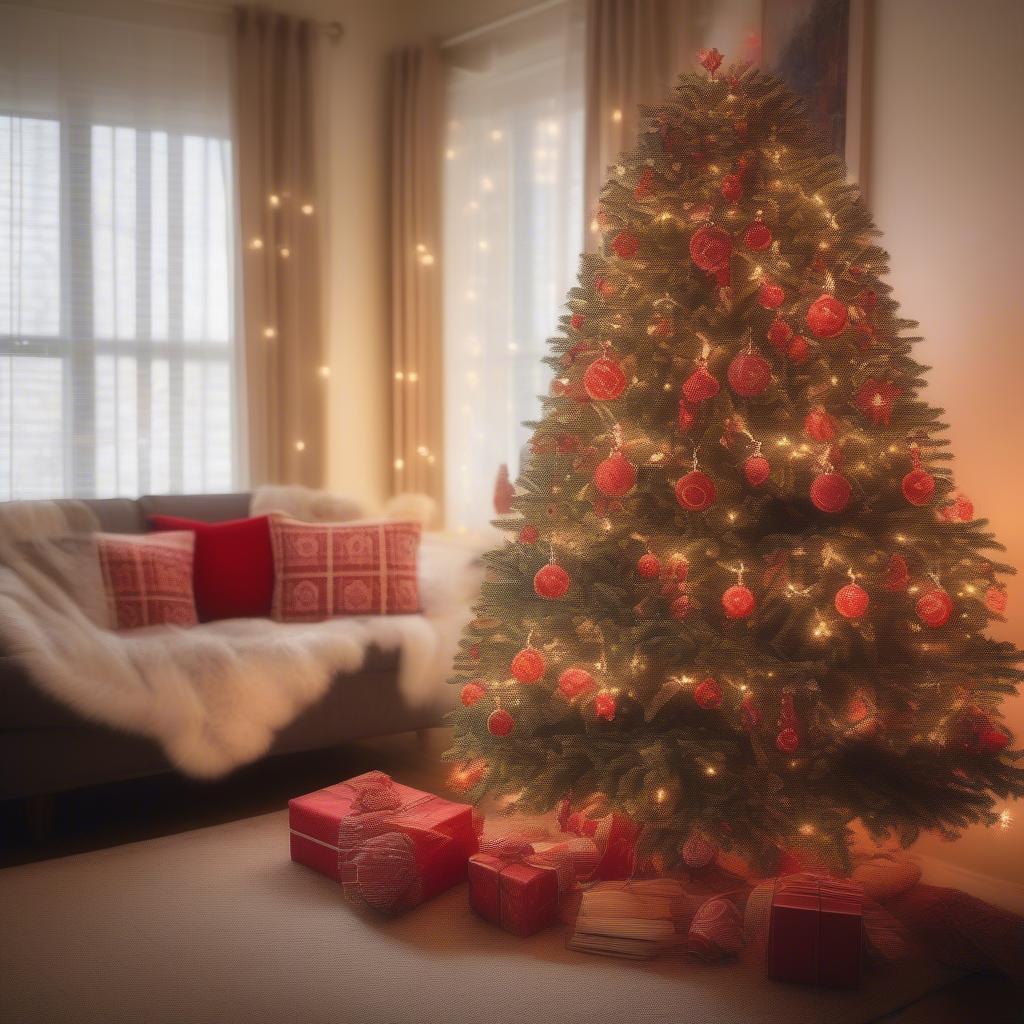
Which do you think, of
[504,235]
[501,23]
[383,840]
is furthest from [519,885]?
[501,23]

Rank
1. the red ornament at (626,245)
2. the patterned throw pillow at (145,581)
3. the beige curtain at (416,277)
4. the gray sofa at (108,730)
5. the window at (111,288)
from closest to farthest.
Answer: the red ornament at (626,245)
the gray sofa at (108,730)
the patterned throw pillow at (145,581)
the window at (111,288)
the beige curtain at (416,277)

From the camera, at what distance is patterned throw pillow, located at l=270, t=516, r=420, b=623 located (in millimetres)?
3512

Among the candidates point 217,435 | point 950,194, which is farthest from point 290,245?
point 950,194

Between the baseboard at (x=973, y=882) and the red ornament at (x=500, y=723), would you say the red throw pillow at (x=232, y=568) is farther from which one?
the baseboard at (x=973, y=882)

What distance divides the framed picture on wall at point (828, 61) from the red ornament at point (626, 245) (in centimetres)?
94

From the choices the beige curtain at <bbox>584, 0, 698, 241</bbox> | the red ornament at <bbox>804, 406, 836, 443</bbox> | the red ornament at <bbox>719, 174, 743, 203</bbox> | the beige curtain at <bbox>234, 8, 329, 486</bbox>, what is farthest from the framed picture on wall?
the beige curtain at <bbox>234, 8, 329, 486</bbox>

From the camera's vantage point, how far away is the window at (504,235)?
423 centimetres

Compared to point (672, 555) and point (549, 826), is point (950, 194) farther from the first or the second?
point (549, 826)

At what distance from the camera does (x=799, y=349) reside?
2184 mm

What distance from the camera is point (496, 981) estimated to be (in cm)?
201

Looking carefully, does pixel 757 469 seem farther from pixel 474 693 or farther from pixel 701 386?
pixel 474 693

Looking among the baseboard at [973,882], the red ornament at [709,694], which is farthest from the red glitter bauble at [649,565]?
the baseboard at [973,882]

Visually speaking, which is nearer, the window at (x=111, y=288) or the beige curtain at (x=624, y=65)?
the beige curtain at (x=624, y=65)

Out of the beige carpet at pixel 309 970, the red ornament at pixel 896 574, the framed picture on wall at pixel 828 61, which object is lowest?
the beige carpet at pixel 309 970
